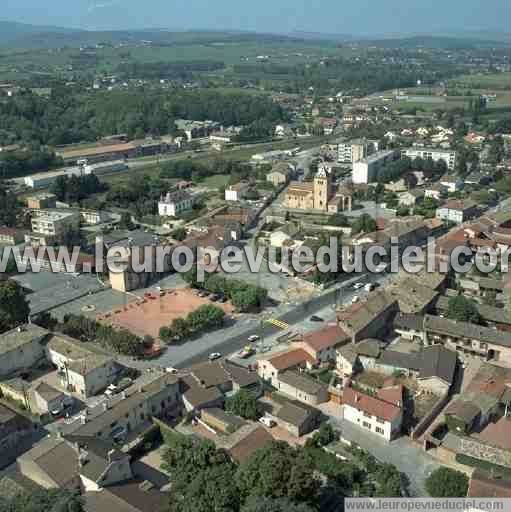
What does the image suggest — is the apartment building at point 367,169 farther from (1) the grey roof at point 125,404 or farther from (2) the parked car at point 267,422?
(2) the parked car at point 267,422

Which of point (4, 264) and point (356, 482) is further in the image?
point (4, 264)

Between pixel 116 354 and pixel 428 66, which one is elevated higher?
pixel 428 66

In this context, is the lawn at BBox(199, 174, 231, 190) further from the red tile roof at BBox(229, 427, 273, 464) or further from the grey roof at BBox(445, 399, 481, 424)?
the red tile roof at BBox(229, 427, 273, 464)

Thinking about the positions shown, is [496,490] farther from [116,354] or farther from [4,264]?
[4,264]

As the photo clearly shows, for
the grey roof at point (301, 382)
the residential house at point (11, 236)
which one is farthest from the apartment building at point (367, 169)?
the grey roof at point (301, 382)

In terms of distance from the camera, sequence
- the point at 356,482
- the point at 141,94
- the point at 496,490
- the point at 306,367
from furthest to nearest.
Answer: the point at 141,94 → the point at 306,367 → the point at 356,482 → the point at 496,490

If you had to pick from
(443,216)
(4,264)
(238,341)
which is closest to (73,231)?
(4,264)
